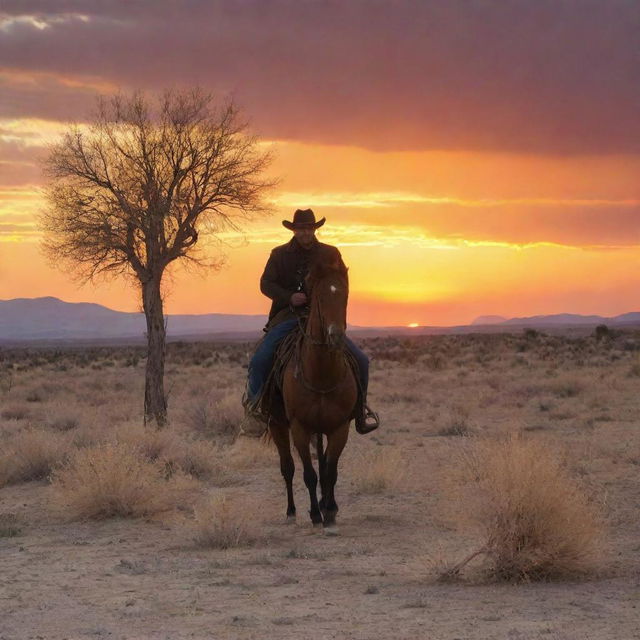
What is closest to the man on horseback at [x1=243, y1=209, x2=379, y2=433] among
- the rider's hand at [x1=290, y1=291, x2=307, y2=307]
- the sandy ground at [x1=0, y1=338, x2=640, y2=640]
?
the rider's hand at [x1=290, y1=291, x2=307, y2=307]

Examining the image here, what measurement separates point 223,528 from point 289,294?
9.13 ft

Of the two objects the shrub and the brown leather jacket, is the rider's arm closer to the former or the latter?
the brown leather jacket

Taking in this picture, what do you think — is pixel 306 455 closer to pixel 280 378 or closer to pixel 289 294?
pixel 280 378

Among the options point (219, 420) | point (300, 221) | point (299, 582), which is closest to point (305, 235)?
point (300, 221)

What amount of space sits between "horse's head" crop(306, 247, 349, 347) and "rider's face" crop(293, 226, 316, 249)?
35.2 inches

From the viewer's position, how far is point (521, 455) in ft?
31.6

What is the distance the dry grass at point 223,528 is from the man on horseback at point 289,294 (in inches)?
69.2

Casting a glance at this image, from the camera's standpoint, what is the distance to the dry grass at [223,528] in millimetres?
10031

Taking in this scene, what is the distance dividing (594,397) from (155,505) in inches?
669

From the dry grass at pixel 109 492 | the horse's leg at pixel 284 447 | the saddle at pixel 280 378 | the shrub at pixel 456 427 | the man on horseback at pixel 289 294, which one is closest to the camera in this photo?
the saddle at pixel 280 378

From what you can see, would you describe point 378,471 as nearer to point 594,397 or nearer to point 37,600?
point 37,600

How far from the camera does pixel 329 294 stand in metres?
10.2

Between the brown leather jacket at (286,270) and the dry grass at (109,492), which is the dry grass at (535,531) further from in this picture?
the dry grass at (109,492)

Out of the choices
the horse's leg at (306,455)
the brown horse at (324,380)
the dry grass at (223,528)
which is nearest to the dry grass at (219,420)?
the horse's leg at (306,455)
